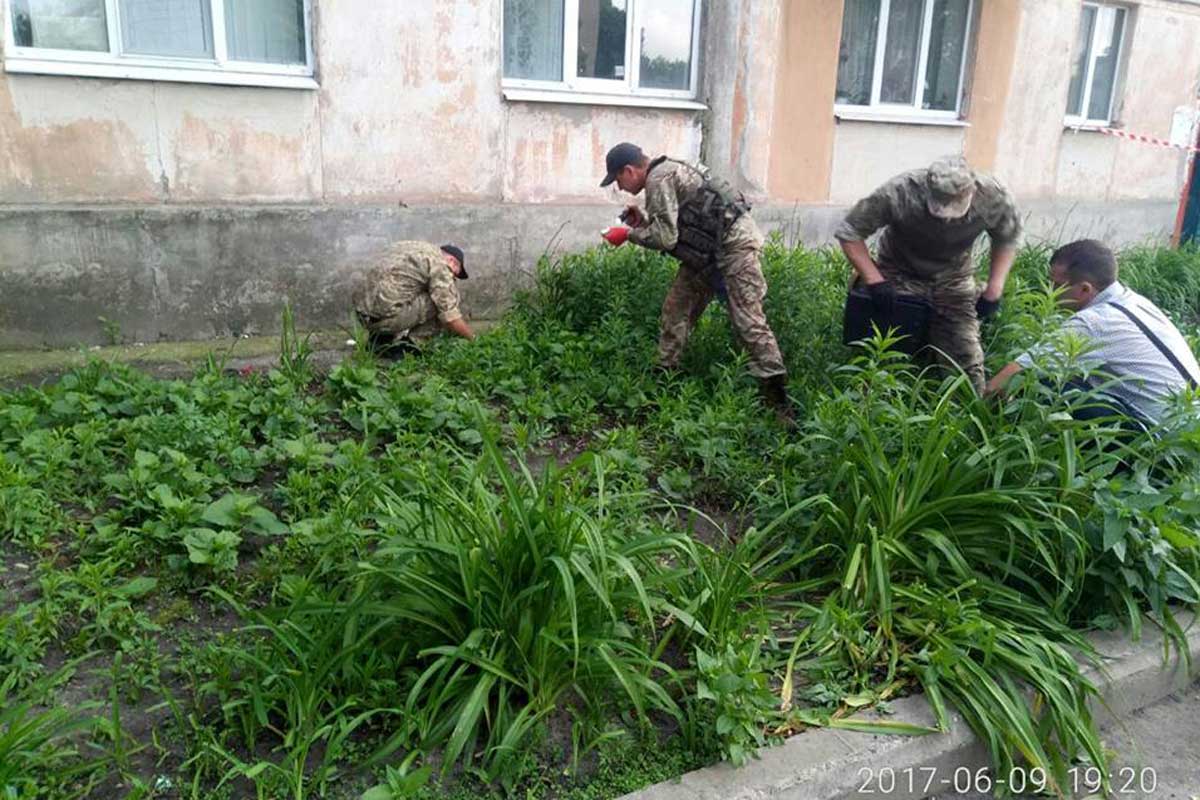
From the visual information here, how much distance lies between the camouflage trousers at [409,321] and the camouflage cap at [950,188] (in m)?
2.94

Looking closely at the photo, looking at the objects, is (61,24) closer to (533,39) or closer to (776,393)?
(533,39)

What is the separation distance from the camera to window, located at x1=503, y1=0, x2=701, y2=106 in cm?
693

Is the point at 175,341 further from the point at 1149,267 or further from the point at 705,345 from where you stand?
the point at 1149,267

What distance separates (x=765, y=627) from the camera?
285 cm

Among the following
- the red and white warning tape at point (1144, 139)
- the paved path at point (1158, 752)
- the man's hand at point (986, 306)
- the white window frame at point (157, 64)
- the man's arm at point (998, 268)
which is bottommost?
the paved path at point (1158, 752)

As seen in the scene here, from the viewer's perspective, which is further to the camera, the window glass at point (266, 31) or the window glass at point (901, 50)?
the window glass at point (901, 50)

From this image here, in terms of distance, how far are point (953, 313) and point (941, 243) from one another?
393 mm

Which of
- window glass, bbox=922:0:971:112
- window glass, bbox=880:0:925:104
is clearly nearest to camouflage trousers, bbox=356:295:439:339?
window glass, bbox=880:0:925:104

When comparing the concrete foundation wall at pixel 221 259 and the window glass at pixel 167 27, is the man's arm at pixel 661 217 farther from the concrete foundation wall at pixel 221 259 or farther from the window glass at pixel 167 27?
the window glass at pixel 167 27

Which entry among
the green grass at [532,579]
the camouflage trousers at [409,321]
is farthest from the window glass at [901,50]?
the green grass at [532,579]

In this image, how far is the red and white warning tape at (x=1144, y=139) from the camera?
33.1 ft

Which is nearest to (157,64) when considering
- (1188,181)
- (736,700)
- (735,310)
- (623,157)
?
(623,157)

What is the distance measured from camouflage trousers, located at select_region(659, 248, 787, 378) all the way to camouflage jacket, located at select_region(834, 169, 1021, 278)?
54cm

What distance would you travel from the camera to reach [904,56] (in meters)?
8.85
